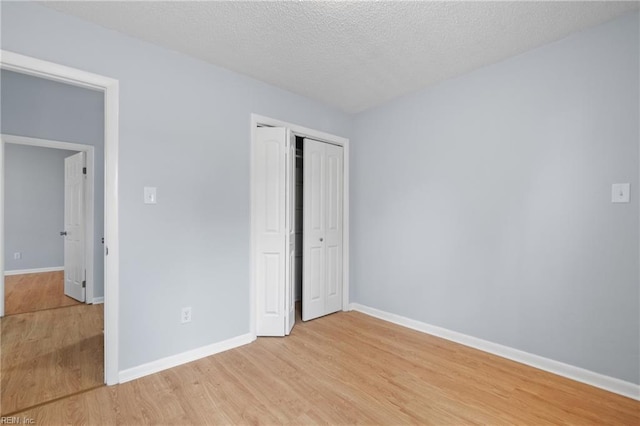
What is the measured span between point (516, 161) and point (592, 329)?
1392mm

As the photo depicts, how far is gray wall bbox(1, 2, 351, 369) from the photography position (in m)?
2.14

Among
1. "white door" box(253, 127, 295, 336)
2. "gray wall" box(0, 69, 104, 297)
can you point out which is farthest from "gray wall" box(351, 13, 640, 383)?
"gray wall" box(0, 69, 104, 297)

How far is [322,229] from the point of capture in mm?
3674

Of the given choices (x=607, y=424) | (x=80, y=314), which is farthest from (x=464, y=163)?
(x=80, y=314)

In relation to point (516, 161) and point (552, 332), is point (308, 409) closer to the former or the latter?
point (552, 332)

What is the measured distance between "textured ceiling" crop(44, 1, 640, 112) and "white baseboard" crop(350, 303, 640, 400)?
254 centimetres

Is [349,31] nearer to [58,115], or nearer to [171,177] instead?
[171,177]

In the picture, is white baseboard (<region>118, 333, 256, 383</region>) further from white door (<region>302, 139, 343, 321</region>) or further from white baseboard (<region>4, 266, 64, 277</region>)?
white baseboard (<region>4, 266, 64, 277</region>)

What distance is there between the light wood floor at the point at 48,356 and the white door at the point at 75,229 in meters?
0.63

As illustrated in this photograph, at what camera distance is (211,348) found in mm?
2678

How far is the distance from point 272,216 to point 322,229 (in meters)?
0.79

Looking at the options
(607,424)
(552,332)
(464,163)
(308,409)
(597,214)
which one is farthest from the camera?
(464,163)

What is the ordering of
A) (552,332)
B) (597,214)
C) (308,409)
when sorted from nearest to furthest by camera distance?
(308,409) < (597,214) < (552,332)

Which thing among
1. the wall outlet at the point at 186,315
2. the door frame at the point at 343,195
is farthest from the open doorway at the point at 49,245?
the door frame at the point at 343,195
